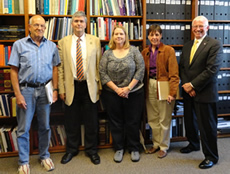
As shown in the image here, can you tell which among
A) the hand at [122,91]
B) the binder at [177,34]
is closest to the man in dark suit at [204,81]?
the binder at [177,34]

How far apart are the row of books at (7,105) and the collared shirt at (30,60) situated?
542 mm

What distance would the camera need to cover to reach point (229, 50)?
9.75 feet

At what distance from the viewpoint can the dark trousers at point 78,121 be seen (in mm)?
2480

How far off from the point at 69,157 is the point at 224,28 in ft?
8.21

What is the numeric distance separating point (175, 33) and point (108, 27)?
33.8 inches

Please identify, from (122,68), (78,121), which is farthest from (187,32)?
(78,121)

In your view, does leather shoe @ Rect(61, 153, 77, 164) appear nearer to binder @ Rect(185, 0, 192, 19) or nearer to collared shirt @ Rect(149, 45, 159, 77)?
collared shirt @ Rect(149, 45, 159, 77)

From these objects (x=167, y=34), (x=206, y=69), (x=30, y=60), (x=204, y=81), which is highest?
(x=167, y=34)

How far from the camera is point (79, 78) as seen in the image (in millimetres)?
2396

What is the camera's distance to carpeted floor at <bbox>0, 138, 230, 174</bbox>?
229cm

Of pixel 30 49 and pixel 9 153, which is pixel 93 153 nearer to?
pixel 9 153

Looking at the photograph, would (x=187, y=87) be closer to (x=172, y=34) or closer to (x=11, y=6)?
(x=172, y=34)

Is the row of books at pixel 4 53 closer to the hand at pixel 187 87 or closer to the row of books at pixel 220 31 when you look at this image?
the hand at pixel 187 87

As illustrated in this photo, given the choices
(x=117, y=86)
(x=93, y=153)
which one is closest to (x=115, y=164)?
(x=93, y=153)
